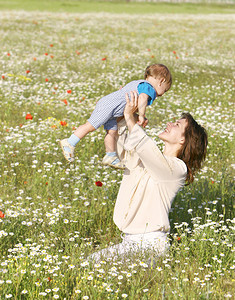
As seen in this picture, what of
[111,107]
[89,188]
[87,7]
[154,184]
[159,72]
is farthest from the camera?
[87,7]

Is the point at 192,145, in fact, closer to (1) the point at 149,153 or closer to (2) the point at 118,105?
(1) the point at 149,153

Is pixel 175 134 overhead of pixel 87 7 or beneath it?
beneath

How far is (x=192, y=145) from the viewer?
14.8 feet

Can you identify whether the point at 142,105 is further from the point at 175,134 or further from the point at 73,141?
the point at 73,141

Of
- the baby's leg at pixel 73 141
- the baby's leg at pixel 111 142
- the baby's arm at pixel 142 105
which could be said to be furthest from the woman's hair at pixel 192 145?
the baby's leg at pixel 73 141

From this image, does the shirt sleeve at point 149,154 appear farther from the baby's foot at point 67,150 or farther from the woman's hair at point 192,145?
the baby's foot at point 67,150

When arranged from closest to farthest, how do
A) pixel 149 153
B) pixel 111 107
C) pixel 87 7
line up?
1. pixel 149 153
2. pixel 111 107
3. pixel 87 7

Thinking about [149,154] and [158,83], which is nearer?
[149,154]

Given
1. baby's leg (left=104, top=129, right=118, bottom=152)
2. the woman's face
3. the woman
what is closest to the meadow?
the woman

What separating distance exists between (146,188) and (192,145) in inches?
25.2

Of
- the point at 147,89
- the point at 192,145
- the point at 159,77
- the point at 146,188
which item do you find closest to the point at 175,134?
the point at 192,145

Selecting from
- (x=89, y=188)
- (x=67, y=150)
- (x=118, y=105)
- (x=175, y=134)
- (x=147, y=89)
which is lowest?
(x=89, y=188)

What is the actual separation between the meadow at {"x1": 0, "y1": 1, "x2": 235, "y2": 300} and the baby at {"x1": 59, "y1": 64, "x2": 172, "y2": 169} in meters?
0.47

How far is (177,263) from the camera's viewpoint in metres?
4.22
